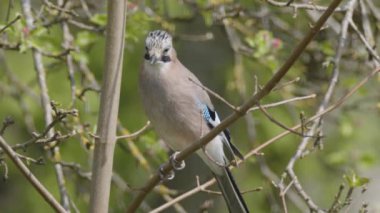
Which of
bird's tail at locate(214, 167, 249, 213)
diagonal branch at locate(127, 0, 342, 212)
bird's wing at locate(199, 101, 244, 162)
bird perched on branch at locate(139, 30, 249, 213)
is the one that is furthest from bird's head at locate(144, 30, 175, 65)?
diagonal branch at locate(127, 0, 342, 212)

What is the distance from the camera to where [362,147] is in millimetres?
7625

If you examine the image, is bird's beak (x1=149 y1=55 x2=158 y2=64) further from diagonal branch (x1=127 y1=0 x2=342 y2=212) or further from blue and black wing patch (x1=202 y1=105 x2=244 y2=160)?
diagonal branch (x1=127 y1=0 x2=342 y2=212)

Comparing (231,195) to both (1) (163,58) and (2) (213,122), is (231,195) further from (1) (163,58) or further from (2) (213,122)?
(1) (163,58)

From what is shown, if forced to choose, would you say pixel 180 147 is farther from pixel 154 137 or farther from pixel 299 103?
pixel 299 103

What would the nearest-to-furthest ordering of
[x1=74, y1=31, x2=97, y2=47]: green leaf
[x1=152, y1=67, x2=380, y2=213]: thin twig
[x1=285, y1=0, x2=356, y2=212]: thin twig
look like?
1. [x1=152, y1=67, x2=380, y2=213]: thin twig
2. [x1=285, y1=0, x2=356, y2=212]: thin twig
3. [x1=74, y1=31, x2=97, y2=47]: green leaf

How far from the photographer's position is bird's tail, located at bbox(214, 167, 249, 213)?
424cm

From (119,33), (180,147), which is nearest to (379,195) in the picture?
(180,147)

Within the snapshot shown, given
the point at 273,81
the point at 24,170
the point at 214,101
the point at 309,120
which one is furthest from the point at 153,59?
the point at 214,101

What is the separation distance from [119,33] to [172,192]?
2004 mm

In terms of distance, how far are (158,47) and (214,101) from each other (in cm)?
355

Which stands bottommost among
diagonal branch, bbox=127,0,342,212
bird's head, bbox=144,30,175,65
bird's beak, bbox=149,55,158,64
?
bird's beak, bbox=149,55,158,64

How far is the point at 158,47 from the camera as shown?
4238mm

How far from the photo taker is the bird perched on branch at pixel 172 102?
428 centimetres

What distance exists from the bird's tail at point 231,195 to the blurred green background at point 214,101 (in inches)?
19.9
